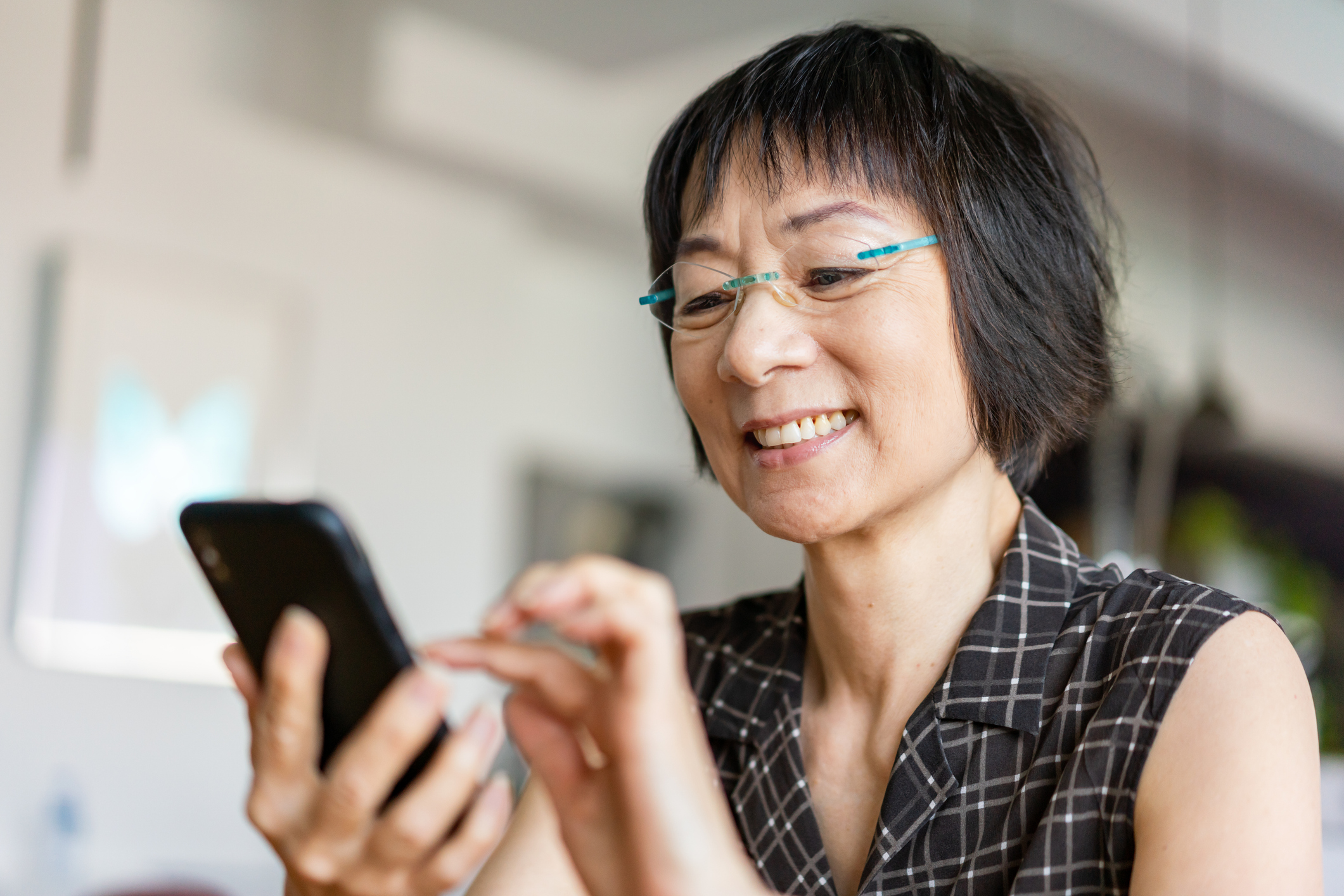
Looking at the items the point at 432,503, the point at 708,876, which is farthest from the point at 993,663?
the point at 432,503

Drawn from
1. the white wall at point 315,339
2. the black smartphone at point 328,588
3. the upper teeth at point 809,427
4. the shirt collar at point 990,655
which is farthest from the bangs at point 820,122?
the white wall at point 315,339

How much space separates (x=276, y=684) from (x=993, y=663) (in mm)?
667

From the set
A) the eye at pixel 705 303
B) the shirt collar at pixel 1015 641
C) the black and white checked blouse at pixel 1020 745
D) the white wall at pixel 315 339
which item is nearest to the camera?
the black and white checked blouse at pixel 1020 745

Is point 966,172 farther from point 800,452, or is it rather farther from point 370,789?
point 370,789

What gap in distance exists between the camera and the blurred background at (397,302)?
9.07 feet

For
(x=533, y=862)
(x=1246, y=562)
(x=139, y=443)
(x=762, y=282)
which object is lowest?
(x=1246, y=562)

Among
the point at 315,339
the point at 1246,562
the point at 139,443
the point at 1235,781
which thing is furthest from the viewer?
the point at 1246,562

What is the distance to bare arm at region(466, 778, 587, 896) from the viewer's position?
3.62ft

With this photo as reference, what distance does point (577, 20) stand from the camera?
11.4 ft

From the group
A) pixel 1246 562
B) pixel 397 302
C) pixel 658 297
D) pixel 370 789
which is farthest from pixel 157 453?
pixel 1246 562

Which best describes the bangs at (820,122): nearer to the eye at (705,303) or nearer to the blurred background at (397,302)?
the eye at (705,303)

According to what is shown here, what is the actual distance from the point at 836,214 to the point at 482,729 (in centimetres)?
62

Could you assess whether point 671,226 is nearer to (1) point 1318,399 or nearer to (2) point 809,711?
(2) point 809,711

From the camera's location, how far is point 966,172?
3.66 ft
